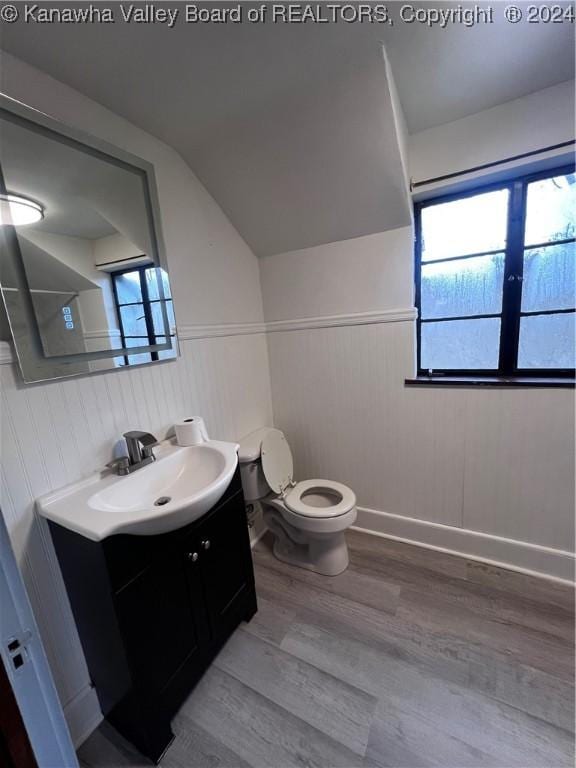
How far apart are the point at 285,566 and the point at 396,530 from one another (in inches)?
28.8

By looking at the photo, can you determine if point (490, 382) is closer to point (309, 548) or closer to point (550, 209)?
point (550, 209)

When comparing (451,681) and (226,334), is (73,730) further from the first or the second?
(226,334)

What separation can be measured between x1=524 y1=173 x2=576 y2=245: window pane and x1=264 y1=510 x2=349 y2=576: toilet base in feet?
5.90

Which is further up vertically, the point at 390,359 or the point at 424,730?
the point at 390,359

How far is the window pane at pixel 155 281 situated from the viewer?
1.34m

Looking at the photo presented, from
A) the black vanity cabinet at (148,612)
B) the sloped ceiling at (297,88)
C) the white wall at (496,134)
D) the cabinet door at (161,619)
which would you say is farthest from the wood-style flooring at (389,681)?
the white wall at (496,134)

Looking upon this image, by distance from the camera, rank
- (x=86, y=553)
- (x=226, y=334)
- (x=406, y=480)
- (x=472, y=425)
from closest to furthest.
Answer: (x=86, y=553)
(x=472, y=425)
(x=226, y=334)
(x=406, y=480)

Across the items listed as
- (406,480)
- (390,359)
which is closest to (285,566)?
(406,480)

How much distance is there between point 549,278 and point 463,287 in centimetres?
37

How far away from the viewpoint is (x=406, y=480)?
1.89 metres

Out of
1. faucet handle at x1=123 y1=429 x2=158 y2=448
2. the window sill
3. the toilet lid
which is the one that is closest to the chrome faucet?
faucet handle at x1=123 y1=429 x2=158 y2=448

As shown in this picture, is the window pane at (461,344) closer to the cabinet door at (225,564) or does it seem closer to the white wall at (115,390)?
the white wall at (115,390)

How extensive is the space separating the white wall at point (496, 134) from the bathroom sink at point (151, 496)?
1.72m

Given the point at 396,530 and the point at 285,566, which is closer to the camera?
the point at 285,566
